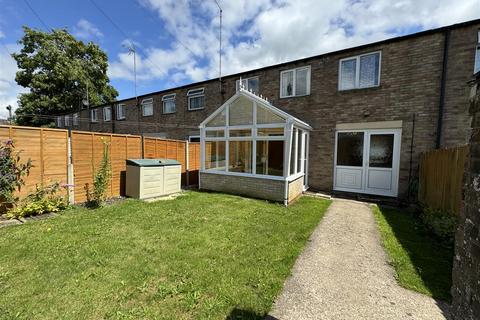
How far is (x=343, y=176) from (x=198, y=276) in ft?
24.3

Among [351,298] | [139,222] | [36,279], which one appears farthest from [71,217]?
[351,298]

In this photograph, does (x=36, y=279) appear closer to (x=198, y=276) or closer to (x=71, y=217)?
(x=198, y=276)

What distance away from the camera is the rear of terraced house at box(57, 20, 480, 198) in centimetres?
666

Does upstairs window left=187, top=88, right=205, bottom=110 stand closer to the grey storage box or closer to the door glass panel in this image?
the grey storage box

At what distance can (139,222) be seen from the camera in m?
5.00

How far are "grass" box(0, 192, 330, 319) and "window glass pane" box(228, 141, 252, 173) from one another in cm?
251

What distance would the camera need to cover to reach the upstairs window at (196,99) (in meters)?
12.7

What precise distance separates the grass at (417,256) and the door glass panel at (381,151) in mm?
2497

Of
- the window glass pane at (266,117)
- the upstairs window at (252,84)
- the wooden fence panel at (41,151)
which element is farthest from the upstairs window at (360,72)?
the wooden fence panel at (41,151)

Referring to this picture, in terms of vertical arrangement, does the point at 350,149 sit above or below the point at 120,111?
below

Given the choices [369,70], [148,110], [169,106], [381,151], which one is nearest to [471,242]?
[381,151]

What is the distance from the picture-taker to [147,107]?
613 inches

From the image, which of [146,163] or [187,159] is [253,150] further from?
[187,159]

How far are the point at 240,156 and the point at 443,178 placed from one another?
569 cm
